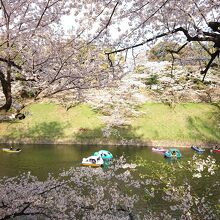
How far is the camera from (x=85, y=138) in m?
27.5

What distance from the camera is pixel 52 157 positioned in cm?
2072

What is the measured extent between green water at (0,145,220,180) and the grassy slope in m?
2.16

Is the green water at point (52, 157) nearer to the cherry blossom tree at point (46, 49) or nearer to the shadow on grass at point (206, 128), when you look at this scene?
the shadow on grass at point (206, 128)

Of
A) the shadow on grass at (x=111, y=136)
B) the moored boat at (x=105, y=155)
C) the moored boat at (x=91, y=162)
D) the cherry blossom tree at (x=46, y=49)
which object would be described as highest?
the cherry blossom tree at (x=46, y=49)

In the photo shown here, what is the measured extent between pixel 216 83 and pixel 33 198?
29632 mm

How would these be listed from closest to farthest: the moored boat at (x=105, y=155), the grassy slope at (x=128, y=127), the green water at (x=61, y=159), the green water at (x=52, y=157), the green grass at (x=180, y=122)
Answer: the green water at (x=61, y=159), the green water at (x=52, y=157), the moored boat at (x=105, y=155), the grassy slope at (x=128, y=127), the green grass at (x=180, y=122)

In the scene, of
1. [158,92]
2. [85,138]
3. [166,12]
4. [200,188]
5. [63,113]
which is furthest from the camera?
[158,92]

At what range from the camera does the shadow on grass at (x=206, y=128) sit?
Answer: 28.0 meters

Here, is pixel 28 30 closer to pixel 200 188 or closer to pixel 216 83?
pixel 200 188

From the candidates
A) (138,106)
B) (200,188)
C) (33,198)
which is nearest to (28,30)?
(33,198)

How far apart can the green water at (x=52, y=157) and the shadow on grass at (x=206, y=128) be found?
8.94 feet

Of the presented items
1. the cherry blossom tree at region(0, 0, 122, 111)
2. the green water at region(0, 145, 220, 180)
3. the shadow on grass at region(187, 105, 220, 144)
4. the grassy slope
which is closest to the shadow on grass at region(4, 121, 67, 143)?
the grassy slope

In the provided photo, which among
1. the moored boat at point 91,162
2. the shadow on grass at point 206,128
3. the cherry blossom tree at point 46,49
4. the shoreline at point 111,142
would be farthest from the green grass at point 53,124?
the cherry blossom tree at point 46,49

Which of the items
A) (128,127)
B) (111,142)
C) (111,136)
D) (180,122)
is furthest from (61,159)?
(180,122)
